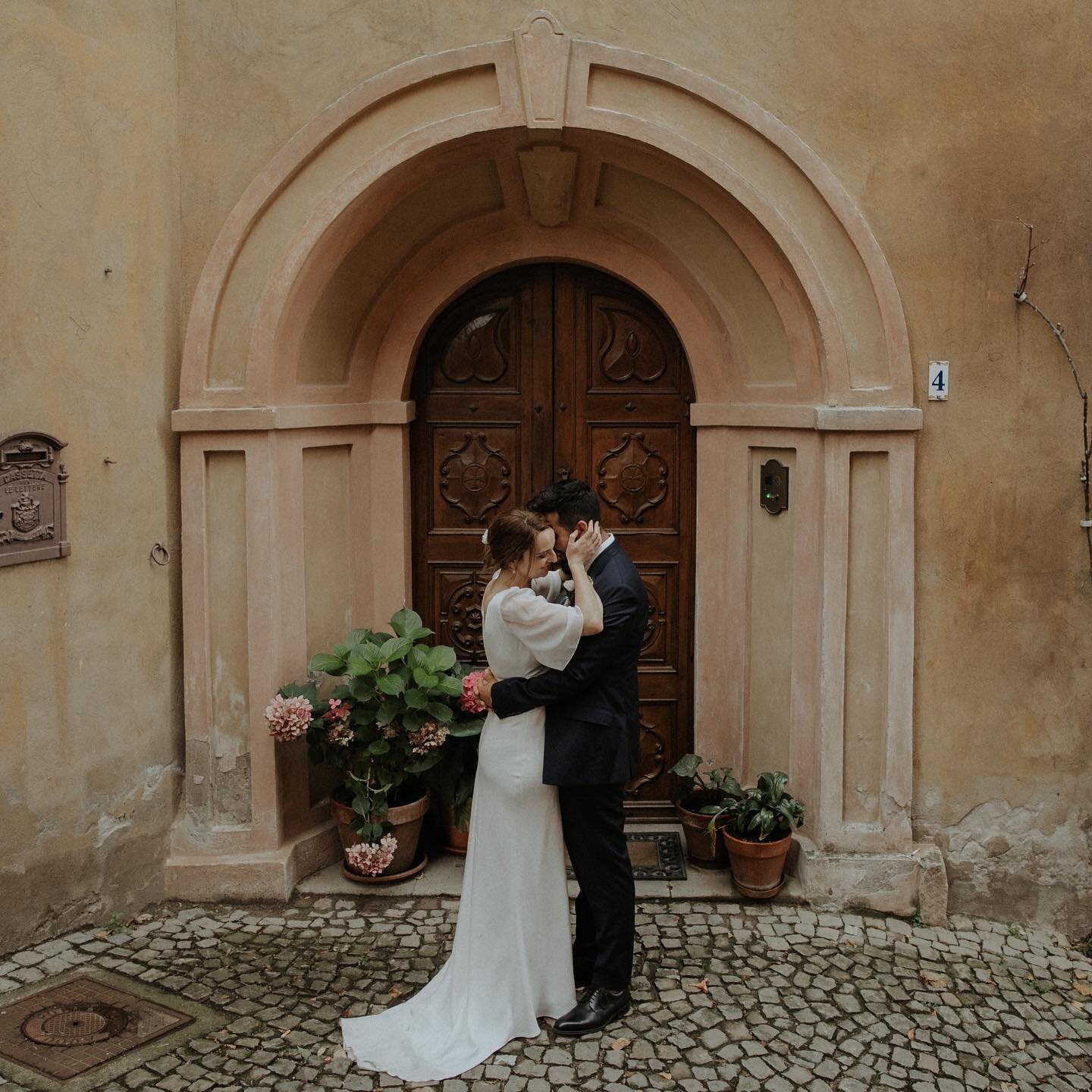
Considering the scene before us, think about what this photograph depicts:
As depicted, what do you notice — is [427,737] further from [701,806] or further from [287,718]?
[701,806]

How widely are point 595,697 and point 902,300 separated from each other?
2509 mm

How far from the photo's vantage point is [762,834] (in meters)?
6.05

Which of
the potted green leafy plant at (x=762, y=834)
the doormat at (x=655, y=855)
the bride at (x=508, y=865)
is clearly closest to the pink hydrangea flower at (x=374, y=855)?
the doormat at (x=655, y=855)

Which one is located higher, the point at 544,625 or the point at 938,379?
the point at 938,379

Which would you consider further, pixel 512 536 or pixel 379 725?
pixel 379 725

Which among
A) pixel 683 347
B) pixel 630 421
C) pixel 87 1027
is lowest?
pixel 87 1027

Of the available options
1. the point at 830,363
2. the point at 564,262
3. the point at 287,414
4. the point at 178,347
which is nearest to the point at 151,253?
the point at 178,347

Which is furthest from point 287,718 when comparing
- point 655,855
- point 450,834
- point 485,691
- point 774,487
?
point 774,487

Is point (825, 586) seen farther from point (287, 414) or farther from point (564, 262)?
point (287, 414)

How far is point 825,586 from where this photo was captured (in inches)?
238

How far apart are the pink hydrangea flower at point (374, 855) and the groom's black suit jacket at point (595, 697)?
5.04 feet

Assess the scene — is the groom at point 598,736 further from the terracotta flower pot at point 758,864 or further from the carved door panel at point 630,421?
the carved door panel at point 630,421

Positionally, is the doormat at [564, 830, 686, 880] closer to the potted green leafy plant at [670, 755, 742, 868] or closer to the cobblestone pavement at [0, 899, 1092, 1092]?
the potted green leafy plant at [670, 755, 742, 868]

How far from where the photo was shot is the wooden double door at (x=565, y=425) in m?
6.85
